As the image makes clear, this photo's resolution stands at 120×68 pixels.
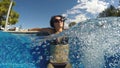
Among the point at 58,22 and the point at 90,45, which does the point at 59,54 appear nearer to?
the point at 58,22

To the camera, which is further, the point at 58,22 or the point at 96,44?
the point at 96,44

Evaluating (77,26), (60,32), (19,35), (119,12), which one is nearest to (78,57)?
(77,26)

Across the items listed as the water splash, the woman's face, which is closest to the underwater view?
the water splash

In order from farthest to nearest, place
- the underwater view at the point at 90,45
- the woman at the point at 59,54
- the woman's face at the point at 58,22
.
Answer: the underwater view at the point at 90,45 < the woman's face at the point at 58,22 < the woman at the point at 59,54

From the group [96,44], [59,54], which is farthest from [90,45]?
[59,54]

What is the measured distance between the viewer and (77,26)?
7.32 meters

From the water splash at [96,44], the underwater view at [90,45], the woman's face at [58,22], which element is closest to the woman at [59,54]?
the woman's face at [58,22]

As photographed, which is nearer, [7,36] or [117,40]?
[117,40]

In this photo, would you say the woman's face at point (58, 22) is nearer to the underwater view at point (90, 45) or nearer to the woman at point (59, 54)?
the woman at point (59, 54)

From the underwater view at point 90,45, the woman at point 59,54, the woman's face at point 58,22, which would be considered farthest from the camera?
the underwater view at point 90,45

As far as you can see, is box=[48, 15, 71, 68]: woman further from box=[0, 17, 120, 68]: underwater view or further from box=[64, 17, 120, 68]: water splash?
box=[64, 17, 120, 68]: water splash

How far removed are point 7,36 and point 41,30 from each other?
2.50 meters

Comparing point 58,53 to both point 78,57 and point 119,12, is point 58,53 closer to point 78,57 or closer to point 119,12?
point 78,57

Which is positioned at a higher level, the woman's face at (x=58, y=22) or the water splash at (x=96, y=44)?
the woman's face at (x=58, y=22)
